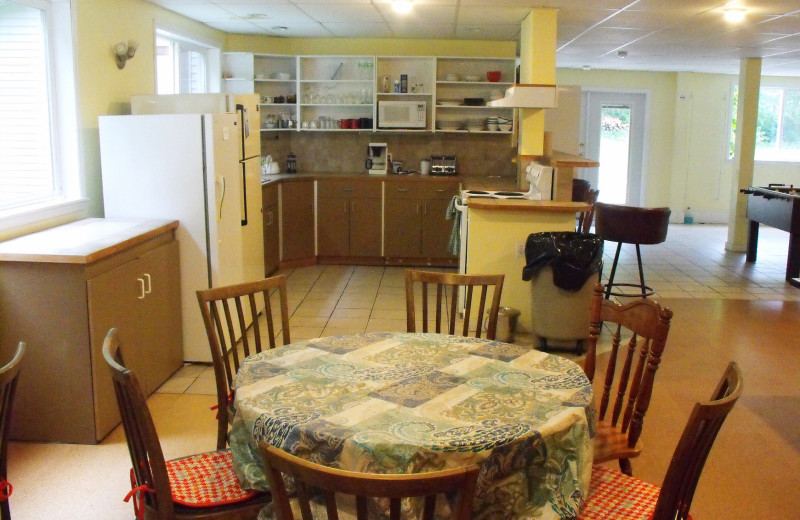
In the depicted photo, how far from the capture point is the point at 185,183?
4.28m

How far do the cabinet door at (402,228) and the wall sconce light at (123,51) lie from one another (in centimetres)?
312

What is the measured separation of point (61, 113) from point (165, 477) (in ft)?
10.2

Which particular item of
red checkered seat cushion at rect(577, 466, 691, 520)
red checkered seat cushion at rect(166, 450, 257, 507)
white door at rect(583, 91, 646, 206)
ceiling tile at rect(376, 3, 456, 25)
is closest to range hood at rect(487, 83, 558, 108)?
ceiling tile at rect(376, 3, 456, 25)

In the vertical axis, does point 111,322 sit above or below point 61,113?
below

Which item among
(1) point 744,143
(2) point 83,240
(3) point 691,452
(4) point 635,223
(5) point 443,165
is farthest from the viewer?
(1) point 744,143

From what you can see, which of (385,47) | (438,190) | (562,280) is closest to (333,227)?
(438,190)

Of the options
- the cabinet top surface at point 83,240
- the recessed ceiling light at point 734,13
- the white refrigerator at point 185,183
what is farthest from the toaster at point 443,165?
the cabinet top surface at point 83,240

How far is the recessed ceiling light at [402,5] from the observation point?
5.53 metres

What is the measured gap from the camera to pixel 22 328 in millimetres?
3346

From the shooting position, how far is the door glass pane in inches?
438

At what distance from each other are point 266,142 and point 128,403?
6176 millimetres

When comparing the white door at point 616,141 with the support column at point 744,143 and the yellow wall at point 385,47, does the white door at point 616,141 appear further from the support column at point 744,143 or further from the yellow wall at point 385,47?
the yellow wall at point 385,47

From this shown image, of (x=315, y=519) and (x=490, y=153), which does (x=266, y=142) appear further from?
(x=315, y=519)

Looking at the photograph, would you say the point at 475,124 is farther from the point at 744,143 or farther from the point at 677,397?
the point at 677,397
